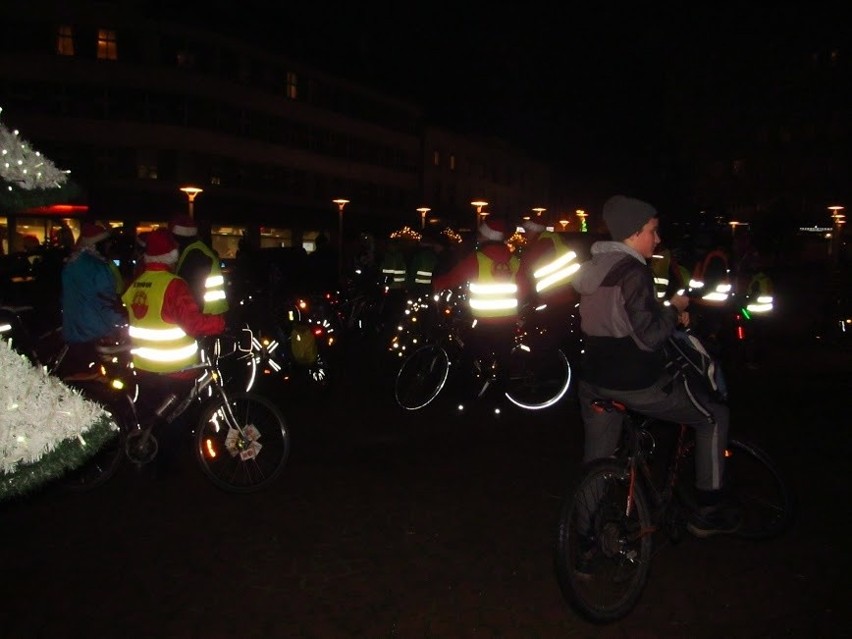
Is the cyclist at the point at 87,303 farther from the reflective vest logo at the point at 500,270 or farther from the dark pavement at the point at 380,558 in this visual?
the reflective vest logo at the point at 500,270

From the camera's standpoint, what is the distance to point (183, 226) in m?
9.16

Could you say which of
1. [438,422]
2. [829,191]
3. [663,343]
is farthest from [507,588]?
[829,191]

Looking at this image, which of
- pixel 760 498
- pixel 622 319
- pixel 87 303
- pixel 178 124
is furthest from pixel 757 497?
pixel 178 124

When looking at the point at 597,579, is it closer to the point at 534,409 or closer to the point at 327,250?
the point at 534,409

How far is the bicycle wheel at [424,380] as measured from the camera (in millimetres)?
9609

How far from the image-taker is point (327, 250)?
62.0 feet

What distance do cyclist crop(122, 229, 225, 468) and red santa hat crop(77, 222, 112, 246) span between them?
5.02ft

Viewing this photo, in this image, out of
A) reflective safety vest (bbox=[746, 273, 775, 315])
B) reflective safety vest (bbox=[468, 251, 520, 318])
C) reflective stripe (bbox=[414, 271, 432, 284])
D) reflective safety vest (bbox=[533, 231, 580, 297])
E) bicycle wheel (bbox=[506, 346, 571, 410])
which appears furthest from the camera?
reflective stripe (bbox=[414, 271, 432, 284])

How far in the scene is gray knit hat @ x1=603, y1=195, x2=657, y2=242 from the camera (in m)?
4.75

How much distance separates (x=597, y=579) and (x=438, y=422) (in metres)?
4.61

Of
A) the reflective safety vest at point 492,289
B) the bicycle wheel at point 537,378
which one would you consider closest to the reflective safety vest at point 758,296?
the bicycle wheel at point 537,378

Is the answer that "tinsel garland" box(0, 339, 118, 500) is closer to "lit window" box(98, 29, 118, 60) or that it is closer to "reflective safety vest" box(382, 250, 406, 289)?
"reflective safety vest" box(382, 250, 406, 289)

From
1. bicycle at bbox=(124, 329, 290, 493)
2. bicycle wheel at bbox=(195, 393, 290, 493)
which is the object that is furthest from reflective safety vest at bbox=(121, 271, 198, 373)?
bicycle wheel at bbox=(195, 393, 290, 493)

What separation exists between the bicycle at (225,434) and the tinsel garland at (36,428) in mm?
3246
